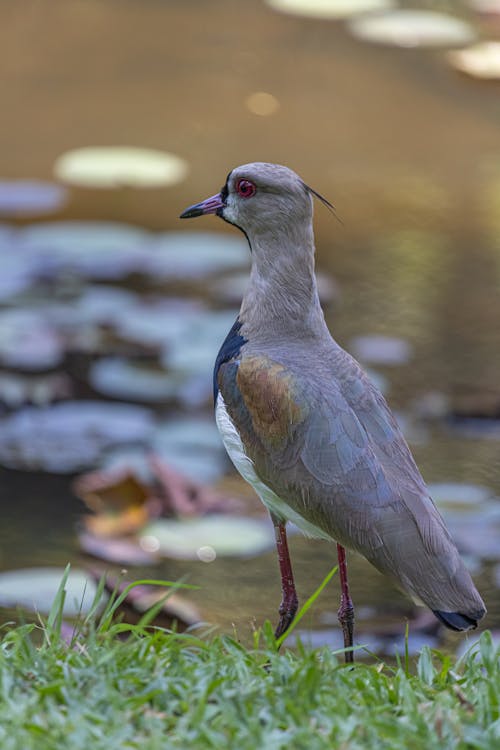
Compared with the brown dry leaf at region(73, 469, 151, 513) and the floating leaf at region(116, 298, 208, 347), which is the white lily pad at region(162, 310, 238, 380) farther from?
the brown dry leaf at region(73, 469, 151, 513)

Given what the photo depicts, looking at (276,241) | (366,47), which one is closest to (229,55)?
(366,47)

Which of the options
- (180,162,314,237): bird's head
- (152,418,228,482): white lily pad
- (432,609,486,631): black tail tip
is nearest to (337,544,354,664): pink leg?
(432,609,486,631): black tail tip

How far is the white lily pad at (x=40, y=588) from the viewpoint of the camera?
3779mm

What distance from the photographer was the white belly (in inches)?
112

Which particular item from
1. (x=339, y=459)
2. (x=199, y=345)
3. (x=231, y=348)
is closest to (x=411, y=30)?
(x=199, y=345)

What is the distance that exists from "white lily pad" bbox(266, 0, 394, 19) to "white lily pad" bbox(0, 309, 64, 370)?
364cm

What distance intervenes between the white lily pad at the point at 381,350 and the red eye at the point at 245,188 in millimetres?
2391

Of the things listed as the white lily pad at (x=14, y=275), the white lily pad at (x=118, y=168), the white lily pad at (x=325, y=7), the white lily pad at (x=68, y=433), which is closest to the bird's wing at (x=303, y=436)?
the white lily pad at (x=68, y=433)

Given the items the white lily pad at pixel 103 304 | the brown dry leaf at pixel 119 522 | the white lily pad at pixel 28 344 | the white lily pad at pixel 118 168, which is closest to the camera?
the brown dry leaf at pixel 119 522

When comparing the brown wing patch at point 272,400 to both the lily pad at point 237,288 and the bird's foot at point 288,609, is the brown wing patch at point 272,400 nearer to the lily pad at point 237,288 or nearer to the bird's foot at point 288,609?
the bird's foot at point 288,609

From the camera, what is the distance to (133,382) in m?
5.12

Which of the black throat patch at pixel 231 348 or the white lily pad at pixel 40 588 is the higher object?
the black throat patch at pixel 231 348

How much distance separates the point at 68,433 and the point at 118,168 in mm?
2168

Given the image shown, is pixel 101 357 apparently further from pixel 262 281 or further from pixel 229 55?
pixel 229 55
